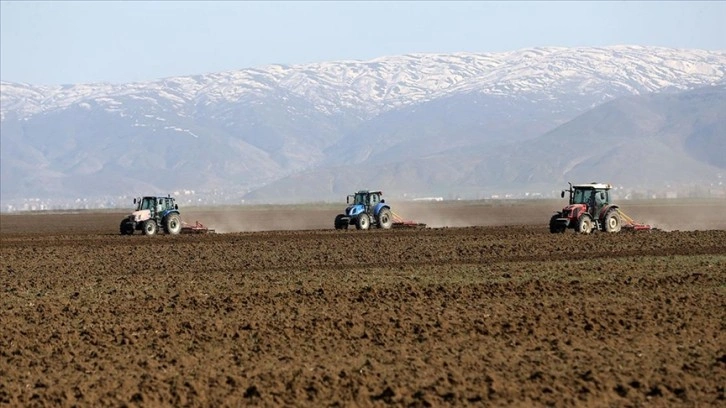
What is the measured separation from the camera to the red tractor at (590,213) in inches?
1964

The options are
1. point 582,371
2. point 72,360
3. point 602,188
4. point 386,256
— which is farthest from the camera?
point 602,188

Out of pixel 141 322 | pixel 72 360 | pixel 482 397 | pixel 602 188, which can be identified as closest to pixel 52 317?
pixel 141 322

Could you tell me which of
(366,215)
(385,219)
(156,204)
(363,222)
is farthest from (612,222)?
(156,204)

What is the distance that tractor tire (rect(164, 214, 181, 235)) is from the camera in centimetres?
5759

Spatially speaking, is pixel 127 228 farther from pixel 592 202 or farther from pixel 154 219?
pixel 592 202

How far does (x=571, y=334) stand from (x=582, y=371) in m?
3.43

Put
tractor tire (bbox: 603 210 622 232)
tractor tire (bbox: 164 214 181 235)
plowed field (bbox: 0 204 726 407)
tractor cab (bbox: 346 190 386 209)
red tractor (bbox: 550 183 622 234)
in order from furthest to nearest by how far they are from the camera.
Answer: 1. tractor cab (bbox: 346 190 386 209)
2. tractor tire (bbox: 164 214 181 235)
3. tractor tire (bbox: 603 210 622 232)
4. red tractor (bbox: 550 183 622 234)
5. plowed field (bbox: 0 204 726 407)

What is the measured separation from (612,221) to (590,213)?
2.91ft

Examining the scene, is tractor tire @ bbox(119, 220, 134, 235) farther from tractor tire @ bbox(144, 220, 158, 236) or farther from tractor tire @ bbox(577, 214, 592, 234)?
tractor tire @ bbox(577, 214, 592, 234)

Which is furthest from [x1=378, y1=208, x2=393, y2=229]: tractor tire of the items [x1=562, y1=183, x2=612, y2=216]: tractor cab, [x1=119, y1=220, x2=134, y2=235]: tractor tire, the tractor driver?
the tractor driver

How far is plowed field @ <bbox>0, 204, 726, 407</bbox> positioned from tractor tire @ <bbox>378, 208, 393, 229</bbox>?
59.3 ft

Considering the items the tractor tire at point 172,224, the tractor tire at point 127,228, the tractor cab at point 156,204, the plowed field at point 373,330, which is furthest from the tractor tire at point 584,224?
the tractor tire at point 127,228

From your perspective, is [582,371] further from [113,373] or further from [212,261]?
[212,261]

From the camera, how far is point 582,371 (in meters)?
18.9
